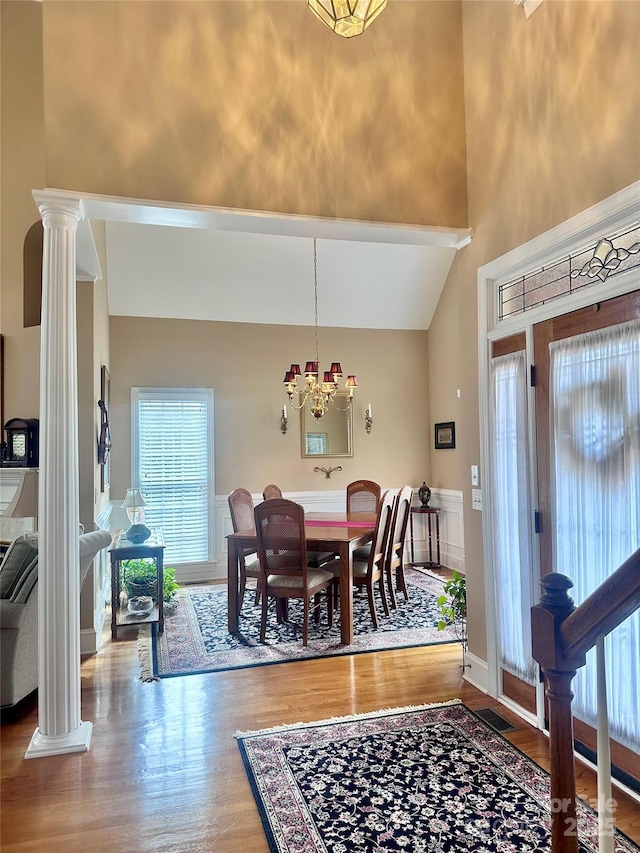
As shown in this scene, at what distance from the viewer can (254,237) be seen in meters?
6.06

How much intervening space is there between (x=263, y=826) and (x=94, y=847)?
65 cm

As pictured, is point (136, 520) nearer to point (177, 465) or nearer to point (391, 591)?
point (177, 465)

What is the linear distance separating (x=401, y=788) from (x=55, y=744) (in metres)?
1.76

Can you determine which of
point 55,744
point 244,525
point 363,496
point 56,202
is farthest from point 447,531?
point 56,202

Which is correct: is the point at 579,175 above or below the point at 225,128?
below

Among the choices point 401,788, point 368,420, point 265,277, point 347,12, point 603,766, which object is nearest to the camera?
point 603,766

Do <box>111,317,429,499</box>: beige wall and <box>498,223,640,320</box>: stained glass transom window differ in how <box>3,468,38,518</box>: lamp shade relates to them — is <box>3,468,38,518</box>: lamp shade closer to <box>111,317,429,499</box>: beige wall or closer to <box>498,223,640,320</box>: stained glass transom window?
<box>498,223,640,320</box>: stained glass transom window

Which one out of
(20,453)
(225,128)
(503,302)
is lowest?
(20,453)

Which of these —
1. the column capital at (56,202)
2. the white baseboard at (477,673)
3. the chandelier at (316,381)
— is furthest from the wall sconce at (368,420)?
the column capital at (56,202)

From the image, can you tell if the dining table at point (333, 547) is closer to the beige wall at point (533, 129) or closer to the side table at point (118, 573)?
the side table at point (118, 573)

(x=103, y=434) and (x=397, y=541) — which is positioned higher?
(x=103, y=434)

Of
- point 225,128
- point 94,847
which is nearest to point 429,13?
point 225,128

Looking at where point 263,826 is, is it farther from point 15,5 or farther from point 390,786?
point 15,5

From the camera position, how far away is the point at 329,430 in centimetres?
720
